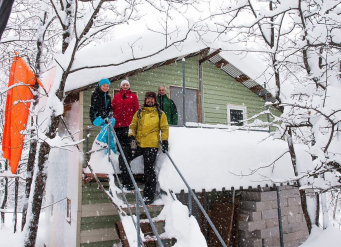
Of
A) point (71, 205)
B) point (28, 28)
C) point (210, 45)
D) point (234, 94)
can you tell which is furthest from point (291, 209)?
point (28, 28)

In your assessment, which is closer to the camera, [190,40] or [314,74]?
[314,74]

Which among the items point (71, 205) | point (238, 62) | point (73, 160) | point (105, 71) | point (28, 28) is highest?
point (28, 28)

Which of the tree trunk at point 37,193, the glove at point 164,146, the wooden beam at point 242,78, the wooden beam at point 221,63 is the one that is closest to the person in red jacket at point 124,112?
the glove at point 164,146

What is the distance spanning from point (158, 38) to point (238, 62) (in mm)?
3008

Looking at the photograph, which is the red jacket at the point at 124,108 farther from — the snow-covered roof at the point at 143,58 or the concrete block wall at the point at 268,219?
the concrete block wall at the point at 268,219

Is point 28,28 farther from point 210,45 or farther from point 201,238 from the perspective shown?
point 201,238

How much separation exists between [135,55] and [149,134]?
5.89ft

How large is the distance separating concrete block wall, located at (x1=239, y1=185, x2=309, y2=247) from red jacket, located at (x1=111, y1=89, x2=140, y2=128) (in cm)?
411

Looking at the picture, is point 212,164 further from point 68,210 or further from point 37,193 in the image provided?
point 68,210

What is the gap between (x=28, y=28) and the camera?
8438mm

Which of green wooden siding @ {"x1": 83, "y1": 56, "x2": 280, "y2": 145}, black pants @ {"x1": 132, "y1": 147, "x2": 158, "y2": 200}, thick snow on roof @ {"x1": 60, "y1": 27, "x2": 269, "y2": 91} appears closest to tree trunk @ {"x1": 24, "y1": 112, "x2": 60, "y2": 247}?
thick snow on roof @ {"x1": 60, "y1": 27, "x2": 269, "y2": 91}

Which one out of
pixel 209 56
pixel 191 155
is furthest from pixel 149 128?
pixel 209 56

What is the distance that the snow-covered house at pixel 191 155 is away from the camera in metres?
6.08

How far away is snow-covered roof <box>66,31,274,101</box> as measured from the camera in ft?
18.8
